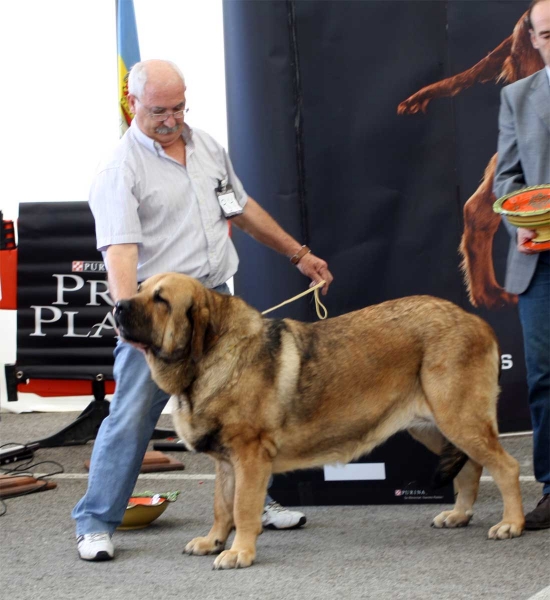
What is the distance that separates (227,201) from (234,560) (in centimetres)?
161

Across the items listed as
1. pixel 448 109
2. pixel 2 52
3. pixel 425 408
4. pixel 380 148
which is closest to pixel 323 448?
pixel 425 408

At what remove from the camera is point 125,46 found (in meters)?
7.09

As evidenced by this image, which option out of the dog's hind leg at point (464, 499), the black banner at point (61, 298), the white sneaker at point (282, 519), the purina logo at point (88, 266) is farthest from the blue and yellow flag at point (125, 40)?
the dog's hind leg at point (464, 499)

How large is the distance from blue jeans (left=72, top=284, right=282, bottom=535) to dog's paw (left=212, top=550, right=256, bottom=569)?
562 millimetres

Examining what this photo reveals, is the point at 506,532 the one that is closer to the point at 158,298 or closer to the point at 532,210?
the point at 532,210

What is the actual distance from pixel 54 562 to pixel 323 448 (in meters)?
1.30

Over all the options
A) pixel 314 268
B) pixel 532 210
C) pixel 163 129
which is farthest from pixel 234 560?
pixel 532 210

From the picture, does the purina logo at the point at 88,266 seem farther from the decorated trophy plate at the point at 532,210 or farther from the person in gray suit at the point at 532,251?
the decorated trophy plate at the point at 532,210

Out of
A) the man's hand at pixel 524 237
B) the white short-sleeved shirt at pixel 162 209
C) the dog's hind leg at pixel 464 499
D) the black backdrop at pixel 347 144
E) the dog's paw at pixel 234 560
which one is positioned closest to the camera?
the dog's paw at pixel 234 560

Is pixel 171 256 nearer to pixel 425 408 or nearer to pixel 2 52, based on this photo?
pixel 425 408

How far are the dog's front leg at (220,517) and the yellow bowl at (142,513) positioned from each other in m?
0.50

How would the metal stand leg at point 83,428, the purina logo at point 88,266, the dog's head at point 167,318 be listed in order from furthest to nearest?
1. the purina logo at point 88,266
2. the metal stand leg at point 83,428
3. the dog's head at point 167,318

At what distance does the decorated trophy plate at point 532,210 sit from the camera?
13.4 ft

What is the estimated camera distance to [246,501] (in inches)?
152
